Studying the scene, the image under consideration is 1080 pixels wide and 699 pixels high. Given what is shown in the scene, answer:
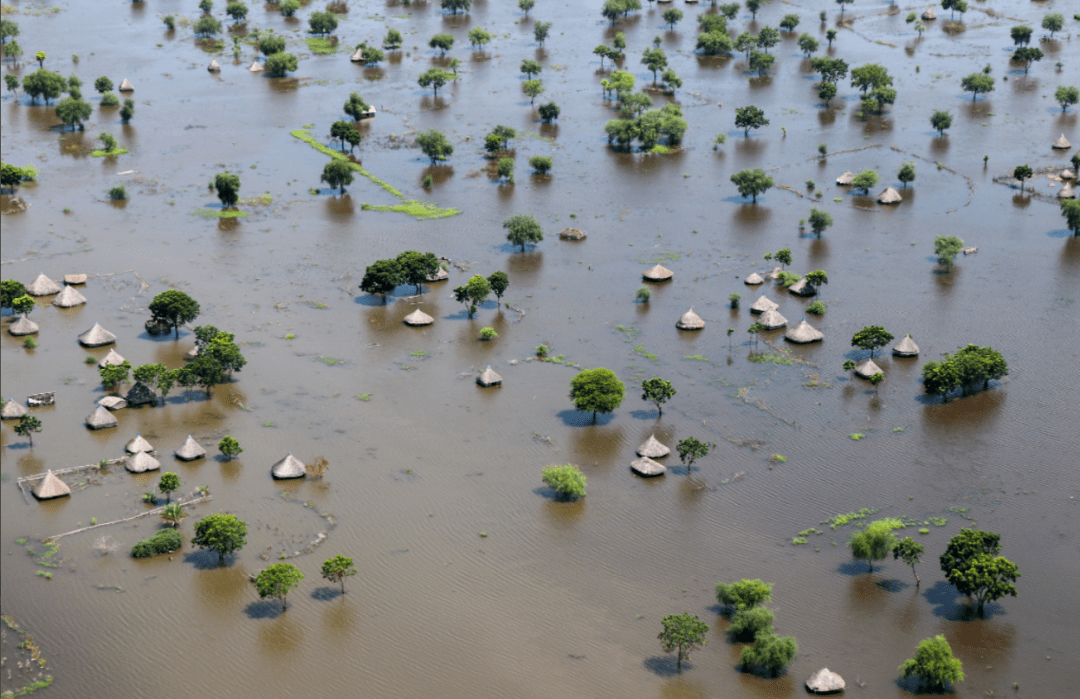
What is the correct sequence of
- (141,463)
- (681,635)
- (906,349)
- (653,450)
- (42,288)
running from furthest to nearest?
(42,288) < (906,349) < (653,450) < (141,463) < (681,635)

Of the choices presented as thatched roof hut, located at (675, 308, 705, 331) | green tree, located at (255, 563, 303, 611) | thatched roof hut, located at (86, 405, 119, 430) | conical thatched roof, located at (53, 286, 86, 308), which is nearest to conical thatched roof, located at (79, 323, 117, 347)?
conical thatched roof, located at (53, 286, 86, 308)

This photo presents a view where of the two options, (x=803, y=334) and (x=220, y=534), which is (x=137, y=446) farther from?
(x=803, y=334)

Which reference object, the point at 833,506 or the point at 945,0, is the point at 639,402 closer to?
the point at 833,506

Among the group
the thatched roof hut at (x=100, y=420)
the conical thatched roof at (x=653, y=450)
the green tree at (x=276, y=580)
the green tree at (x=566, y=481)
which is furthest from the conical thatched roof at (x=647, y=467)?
the thatched roof hut at (x=100, y=420)

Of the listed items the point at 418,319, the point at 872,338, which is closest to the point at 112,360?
the point at 418,319

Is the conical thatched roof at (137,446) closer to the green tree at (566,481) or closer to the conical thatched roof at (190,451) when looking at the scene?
the conical thatched roof at (190,451)

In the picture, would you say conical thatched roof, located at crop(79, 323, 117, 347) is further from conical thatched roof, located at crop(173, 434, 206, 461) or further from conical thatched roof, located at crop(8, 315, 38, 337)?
conical thatched roof, located at crop(173, 434, 206, 461)
